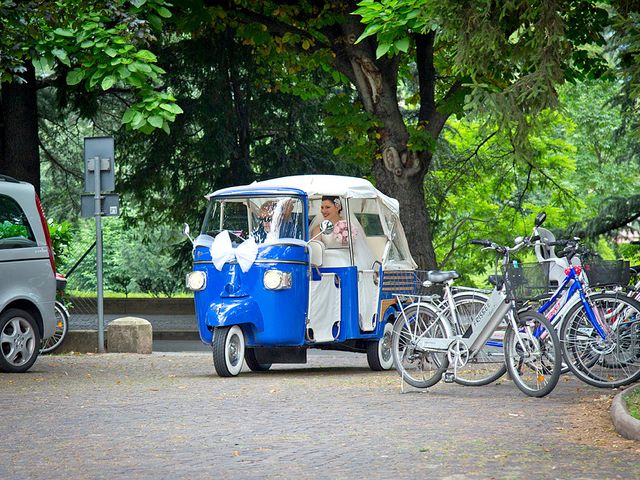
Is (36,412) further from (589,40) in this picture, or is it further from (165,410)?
(589,40)

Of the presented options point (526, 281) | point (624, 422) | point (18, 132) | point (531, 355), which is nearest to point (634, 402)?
point (624, 422)

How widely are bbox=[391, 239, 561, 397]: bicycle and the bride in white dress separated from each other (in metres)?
2.49

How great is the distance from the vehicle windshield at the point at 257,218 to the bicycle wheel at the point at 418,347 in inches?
97.1

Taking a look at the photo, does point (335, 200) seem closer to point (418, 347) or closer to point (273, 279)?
point (273, 279)

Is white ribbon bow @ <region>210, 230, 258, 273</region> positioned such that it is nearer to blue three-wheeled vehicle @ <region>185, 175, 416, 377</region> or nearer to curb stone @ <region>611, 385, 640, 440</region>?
blue three-wheeled vehicle @ <region>185, 175, 416, 377</region>

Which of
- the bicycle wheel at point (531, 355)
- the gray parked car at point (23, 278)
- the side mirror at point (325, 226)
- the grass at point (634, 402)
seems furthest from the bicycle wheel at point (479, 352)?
the gray parked car at point (23, 278)

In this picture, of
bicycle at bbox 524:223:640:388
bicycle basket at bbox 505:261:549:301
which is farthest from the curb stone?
bicycle basket at bbox 505:261:549:301

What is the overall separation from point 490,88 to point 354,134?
862 cm

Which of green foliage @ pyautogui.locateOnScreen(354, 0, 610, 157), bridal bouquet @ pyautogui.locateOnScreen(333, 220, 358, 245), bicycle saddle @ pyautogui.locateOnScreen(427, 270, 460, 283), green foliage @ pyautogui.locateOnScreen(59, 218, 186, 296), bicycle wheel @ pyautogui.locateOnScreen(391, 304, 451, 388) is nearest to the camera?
bicycle wheel @ pyautogui.locateOnScreen(391, 304, 451, 388)

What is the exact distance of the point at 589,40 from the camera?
18797mm

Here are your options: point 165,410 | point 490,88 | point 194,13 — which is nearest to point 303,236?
point 490,88

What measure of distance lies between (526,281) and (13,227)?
6151 millimetres

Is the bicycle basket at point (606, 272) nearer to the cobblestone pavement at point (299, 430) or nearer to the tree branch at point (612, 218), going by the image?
the cobblestone pavement at point (299, 430)

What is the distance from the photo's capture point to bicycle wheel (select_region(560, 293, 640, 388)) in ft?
35.3
